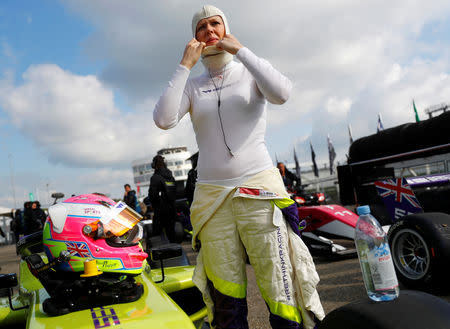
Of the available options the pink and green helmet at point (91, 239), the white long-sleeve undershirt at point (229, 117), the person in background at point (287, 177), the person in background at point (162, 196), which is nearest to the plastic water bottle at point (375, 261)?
the white long-sleeve undershirt at point (229, 117)

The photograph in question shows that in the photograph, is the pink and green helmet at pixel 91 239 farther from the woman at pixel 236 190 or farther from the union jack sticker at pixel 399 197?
the union jack sticker at pixel 399 197

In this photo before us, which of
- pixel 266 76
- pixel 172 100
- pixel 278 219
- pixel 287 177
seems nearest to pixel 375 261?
pixel 278 219

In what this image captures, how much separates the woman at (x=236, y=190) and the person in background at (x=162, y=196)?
5894 millimetres

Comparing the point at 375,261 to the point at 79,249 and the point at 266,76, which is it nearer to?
the point at 266,76

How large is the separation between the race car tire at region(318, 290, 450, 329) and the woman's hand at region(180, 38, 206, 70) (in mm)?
1211

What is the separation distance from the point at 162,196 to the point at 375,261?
264 inches

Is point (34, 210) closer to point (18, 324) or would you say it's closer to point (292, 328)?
point (18, 324)

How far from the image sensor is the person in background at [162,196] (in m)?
7.75

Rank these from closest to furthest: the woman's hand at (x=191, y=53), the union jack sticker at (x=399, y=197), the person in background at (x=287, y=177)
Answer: the woman's hand at (x=191, y=53)
the union jack sticker at (x=399, y=197)
the person in background at (x=287, y=177)

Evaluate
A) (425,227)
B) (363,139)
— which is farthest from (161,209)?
(425,227)

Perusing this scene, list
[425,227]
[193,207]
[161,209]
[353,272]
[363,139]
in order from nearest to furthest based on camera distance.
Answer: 1. [193,207]
2. [425,227]
3. [353,272]
4. [363,139]
5. [161,209]

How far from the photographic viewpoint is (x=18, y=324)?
2.32m

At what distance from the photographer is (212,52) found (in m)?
1.89

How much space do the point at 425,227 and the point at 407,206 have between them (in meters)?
1.20
